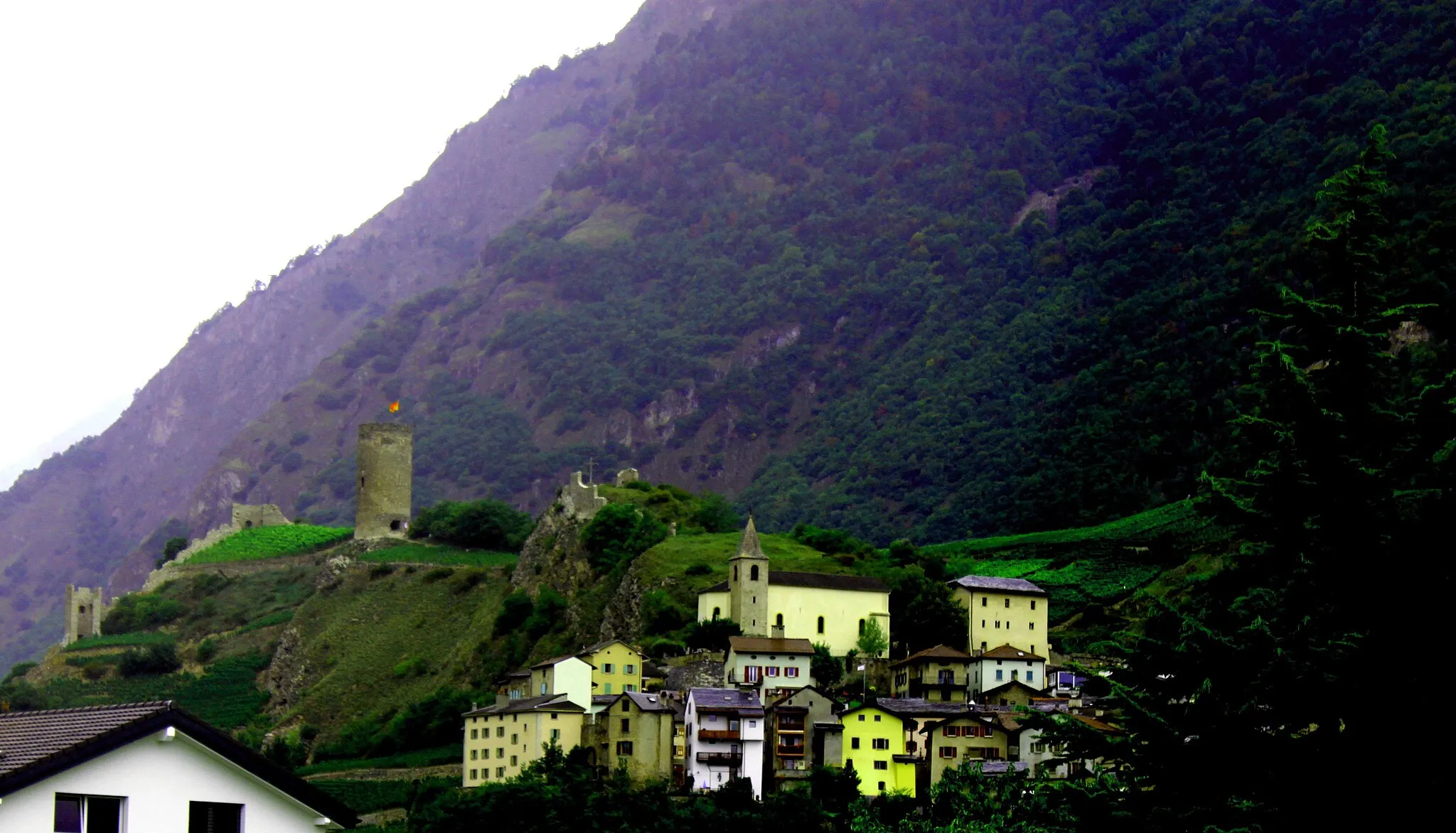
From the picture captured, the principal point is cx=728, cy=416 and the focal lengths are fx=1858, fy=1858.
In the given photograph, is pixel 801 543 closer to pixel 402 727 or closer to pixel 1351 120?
pixel 402 727

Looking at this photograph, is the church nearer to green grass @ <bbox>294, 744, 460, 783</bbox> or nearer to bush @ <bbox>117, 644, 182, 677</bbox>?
green grass @ <bbox>294, 744, 460, 783</bbox>

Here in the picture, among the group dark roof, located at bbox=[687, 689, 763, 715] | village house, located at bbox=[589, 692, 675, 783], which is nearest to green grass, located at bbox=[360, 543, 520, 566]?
village house, located at bbox=[589, 692, 675, 783]

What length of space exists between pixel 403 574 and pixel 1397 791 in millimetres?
96190

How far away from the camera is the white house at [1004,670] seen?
7519cm

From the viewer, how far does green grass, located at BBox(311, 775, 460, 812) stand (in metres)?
72.2

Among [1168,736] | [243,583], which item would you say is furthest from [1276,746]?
[243,583]

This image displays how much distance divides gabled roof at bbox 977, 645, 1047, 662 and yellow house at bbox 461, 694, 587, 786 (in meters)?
16.8

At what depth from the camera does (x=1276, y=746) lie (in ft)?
72.4

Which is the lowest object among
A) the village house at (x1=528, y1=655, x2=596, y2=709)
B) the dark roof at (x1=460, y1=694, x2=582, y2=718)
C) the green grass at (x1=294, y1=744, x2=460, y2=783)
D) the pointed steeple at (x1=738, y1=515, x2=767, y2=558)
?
the green grass at (x1=294, y1=744, x2=460, y2=783)

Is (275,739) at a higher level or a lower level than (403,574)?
lower

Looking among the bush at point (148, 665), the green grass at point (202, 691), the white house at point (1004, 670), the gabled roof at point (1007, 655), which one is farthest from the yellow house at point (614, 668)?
the bush at point (148, 665)

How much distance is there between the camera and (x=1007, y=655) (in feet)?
250

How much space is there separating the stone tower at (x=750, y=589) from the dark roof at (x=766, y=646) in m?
1.71

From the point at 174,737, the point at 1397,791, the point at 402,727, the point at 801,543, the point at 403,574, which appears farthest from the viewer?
the point at 403,574
